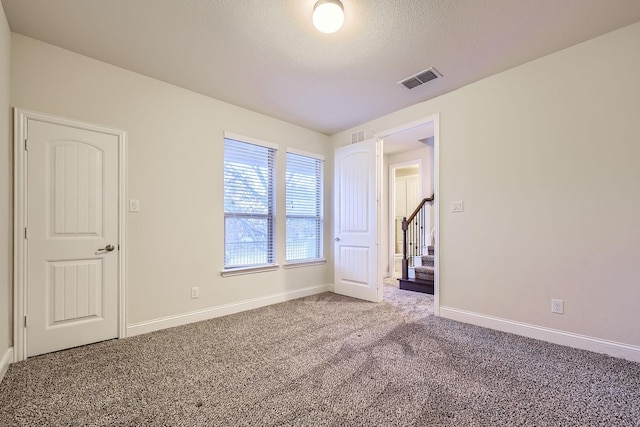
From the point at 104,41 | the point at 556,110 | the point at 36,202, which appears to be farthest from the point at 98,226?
the point at 556,110

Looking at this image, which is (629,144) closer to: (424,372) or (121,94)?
(424,372)

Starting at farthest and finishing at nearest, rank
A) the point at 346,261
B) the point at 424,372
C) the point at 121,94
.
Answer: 1. the point at 346,261
2. the point at 121,94
3. the point at 424,372

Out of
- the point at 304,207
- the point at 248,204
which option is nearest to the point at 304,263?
the point at 304,207

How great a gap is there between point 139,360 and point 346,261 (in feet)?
9.16

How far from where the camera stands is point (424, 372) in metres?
2.04

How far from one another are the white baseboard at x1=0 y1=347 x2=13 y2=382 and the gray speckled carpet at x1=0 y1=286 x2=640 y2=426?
0.04 m

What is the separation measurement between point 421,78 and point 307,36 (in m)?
1.30

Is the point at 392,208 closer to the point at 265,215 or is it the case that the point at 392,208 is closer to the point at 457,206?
the point at 457,206

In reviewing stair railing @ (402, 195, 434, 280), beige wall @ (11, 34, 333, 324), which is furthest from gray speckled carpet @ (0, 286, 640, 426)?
stair railing @ (402, 195, 434, 280)

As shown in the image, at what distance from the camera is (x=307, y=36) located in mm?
2275

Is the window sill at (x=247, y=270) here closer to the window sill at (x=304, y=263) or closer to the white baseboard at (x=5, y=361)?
the window sill at (x=304, y=263)

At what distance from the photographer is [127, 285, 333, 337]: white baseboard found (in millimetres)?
2795

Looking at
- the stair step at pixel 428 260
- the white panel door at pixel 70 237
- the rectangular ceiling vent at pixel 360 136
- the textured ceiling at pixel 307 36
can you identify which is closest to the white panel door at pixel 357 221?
the rectangular ceiling vent at pixel 360 136

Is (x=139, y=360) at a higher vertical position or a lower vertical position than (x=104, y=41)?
lower
